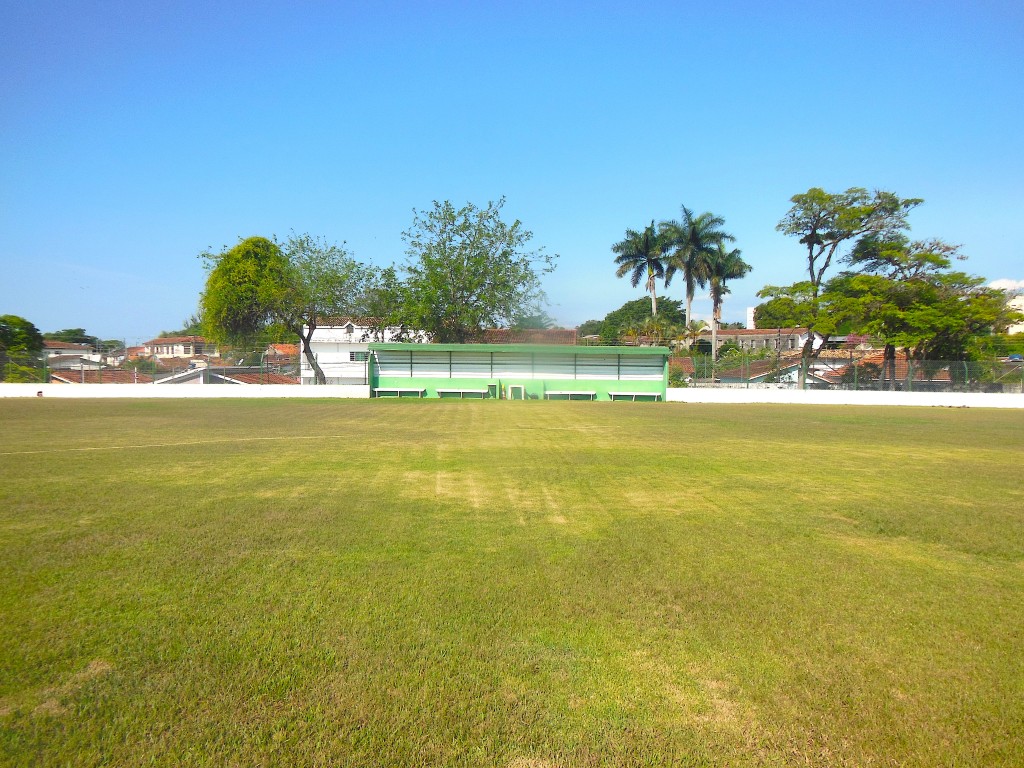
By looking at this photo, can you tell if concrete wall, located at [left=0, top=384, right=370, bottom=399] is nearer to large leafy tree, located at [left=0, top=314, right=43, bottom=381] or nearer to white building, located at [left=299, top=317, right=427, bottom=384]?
large leafy tree, located at [left=0, top=314, right=43, bottom=381]

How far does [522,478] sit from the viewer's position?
9.30 metres

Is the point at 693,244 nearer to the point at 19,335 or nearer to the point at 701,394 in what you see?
the point at 701,394

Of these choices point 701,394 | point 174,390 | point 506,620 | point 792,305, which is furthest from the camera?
point 792,305

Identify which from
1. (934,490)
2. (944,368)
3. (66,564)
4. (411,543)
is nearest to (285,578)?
(411,543)

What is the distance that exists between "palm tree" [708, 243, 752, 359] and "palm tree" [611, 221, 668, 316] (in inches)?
170

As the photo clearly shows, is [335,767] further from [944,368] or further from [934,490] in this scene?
[944,368]

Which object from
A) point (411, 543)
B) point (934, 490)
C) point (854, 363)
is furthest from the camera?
point (854, 363)

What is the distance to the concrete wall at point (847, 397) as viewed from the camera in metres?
31.5

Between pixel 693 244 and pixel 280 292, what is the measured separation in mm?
32975

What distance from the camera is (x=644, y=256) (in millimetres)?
57562

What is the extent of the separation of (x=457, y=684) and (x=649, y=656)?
1079 mm

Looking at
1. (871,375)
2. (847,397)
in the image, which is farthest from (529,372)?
(871,375)

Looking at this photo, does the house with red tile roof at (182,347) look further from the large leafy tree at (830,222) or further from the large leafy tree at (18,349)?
the large leafy tree at (830,222)

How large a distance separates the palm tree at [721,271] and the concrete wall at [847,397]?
2253cm
